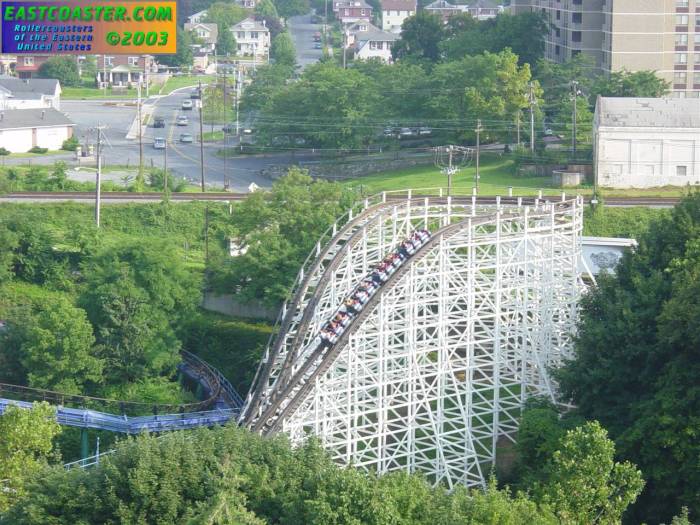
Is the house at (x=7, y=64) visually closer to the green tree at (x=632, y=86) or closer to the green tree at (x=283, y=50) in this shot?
the green tree at (x=283, y=50)

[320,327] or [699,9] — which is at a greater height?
[699,9]

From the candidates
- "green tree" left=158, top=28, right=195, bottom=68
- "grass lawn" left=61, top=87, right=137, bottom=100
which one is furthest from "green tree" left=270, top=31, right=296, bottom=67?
"grass lawn" left=61, top=87, right=137, bottom=100

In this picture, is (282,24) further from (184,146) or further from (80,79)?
(184,146)

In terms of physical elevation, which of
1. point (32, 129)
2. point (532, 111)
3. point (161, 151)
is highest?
point (532, 111)

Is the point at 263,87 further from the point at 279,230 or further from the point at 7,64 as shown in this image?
the point at 279,230

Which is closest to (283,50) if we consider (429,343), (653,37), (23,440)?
(653,37)

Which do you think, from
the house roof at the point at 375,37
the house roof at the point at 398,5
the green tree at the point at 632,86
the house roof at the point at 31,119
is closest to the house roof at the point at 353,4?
the house roof at the point at 398,5

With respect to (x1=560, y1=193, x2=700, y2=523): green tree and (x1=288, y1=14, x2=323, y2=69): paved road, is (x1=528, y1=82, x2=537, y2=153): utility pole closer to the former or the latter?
(x1=560, y1=193, x2=700, y2=523): green tree

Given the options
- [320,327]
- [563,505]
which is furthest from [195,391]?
[563,505]
